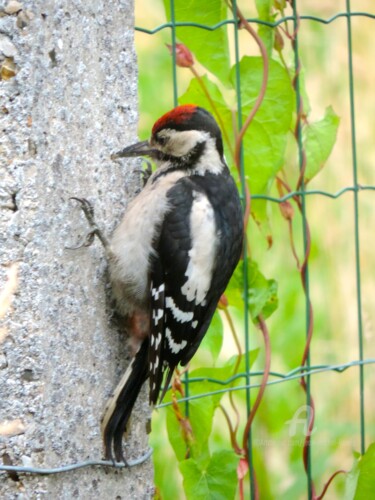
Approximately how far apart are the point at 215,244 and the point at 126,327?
28 cm

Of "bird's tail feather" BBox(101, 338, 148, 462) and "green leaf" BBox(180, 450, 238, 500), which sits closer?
"bird's tail feather" BBox(101, 338, 148, 462)

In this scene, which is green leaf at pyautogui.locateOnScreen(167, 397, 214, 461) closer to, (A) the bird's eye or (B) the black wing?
(B) the black wing

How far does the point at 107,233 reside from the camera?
2092mm

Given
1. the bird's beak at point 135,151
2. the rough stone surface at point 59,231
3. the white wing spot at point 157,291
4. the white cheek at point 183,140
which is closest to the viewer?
the rough stone surface at point 59,231

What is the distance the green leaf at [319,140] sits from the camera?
2662 millimetres

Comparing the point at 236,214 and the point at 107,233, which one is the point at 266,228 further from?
the point at 107,233

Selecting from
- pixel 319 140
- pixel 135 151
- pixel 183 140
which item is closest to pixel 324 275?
pixel 319 140

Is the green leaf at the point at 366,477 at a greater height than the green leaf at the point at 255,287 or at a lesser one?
lesser

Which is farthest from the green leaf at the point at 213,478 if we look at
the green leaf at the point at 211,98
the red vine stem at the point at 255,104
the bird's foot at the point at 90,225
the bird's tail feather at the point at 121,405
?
the green leaf at the point at 211,98

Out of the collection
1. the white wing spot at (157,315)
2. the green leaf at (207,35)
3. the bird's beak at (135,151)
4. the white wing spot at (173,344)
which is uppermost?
the green leaf at (207,35)

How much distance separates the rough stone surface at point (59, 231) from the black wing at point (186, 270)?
0.42 feet

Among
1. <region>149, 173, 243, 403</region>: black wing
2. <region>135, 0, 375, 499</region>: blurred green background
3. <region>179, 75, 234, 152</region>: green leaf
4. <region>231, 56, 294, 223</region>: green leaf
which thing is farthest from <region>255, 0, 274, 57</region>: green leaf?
A: <region>135, 0, 375, 499</region>: blurred green background

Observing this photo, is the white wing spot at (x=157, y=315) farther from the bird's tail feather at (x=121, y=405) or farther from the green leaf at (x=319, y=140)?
the green leaf at (x=319, y=140)

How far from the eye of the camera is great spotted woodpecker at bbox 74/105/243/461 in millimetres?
2102
